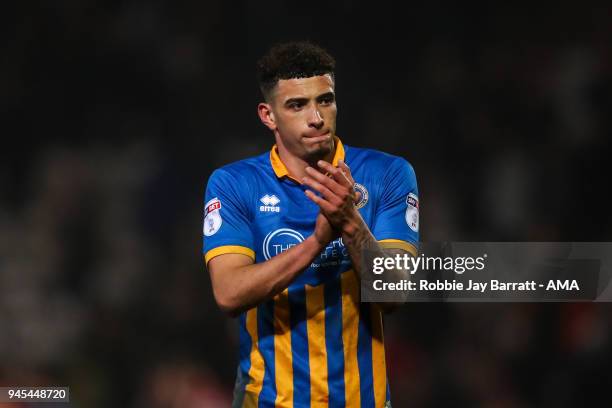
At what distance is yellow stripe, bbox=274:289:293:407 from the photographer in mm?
2521

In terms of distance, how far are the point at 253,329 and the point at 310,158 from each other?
1.77 feet

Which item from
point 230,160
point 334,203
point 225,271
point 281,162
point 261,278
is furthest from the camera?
point 230,160

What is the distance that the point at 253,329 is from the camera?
2.60 metres

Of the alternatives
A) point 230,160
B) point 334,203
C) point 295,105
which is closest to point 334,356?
point 334,203

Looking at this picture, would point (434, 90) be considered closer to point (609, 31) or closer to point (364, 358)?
point (609, 31)

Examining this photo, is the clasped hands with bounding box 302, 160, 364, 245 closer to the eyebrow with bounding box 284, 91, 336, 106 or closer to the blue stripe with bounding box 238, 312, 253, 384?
the eyebrow with bounding box 284, 91, 336, 106

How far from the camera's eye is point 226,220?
2.60 m

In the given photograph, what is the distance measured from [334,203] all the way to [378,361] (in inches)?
22.4

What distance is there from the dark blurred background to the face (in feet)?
6.96

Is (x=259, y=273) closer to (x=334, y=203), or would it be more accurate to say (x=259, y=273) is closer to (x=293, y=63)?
(x=334, y=203)

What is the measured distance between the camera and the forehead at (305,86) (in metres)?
2.58

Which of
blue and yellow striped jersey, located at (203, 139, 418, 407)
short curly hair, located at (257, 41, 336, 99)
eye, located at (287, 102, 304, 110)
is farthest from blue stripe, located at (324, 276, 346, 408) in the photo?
short curly hair, located at (257, 41, 336, 99)

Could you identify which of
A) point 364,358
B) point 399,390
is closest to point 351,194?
point 364,358

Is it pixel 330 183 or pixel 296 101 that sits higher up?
pixel 296 101
